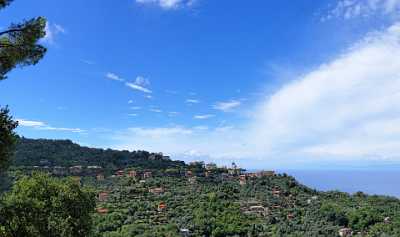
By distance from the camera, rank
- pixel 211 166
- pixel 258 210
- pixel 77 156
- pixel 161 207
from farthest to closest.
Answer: pixel 211 166
pixel 77 156
pixel 258 210
pixel 161 207

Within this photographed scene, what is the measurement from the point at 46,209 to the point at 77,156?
80.6 m

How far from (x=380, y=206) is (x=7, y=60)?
66.9 metres

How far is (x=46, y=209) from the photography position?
64.5ft

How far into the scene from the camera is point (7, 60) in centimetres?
904

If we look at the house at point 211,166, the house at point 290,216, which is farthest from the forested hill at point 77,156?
the house at point 290,216

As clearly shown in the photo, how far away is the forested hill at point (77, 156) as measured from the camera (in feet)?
287

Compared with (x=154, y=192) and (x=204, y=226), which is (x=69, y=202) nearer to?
(x=204, y=226)

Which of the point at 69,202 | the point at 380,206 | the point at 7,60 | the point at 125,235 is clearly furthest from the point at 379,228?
the point at 7,60

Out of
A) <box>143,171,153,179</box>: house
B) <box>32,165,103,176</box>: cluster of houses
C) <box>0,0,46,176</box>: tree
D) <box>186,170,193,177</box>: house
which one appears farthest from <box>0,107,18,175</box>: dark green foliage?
<box>186,170,193,177</box>: house

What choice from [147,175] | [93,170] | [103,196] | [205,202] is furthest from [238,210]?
[93,170]

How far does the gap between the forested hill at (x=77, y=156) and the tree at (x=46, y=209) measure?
60.9 metres

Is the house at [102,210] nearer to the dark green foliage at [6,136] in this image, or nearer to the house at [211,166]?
the dark green foliage at [6,136]

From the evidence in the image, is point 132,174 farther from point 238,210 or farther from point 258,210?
point 238,210

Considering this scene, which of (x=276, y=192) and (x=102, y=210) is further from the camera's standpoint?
(x=276, y=192)
